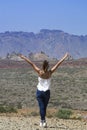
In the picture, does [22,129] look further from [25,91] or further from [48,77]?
[25,91]

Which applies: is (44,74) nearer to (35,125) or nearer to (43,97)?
(43,97)

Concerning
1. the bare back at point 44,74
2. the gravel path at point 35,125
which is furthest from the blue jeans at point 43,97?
the gravel path at point 35,125

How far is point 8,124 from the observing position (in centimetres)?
1584

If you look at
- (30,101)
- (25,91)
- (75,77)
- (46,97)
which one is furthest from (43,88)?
(75,77)

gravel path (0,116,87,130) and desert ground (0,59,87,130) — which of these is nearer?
gravel path (0,116,87,130)

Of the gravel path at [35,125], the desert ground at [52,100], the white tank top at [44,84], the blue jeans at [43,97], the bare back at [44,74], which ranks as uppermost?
the bare back at [44,74]

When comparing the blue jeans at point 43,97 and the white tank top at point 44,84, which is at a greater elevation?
the white tank top at point 44,84

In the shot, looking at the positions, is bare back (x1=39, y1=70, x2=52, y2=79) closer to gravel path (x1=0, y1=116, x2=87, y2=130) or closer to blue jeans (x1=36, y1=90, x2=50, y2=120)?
blue jeans (x1=36, y1=90, x2=50, y2=120)

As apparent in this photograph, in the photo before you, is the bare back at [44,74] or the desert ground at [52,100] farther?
the desert ground at [52,100]

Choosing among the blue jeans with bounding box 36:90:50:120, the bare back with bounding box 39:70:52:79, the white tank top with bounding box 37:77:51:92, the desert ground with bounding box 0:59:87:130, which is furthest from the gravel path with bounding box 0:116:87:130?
the bare back with bounding box 39:70:52:79

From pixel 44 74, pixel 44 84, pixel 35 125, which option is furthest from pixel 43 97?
pixel 35 125

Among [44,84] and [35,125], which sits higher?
[44,84]

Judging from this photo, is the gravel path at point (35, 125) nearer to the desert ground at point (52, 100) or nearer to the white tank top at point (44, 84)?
the desert ground at point (52, 100)

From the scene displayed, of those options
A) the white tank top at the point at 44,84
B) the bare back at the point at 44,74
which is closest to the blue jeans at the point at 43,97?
the white tank top at the point at 44,84
